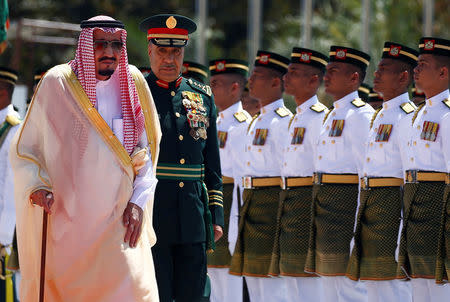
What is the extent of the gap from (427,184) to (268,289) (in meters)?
2.46

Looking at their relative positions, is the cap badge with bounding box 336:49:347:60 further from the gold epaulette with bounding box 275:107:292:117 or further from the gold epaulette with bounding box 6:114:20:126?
the gold epaulette with bounding box 6:114:20:126

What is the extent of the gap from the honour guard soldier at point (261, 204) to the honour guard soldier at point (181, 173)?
2607 millimetres

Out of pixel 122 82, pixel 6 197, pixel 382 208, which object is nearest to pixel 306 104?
pixel 382 208

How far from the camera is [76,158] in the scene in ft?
21.5

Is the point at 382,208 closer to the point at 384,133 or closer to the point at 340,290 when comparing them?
the point at 384,133

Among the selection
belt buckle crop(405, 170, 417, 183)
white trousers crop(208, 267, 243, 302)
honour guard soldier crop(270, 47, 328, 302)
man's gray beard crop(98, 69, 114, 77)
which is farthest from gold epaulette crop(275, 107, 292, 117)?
man's gray beard crop(98, 69, 114, 77)

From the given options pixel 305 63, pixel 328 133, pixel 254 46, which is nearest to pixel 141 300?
pixel 328 133

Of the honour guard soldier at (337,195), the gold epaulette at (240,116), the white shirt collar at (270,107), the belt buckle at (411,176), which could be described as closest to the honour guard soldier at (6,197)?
the gold epaulette at (240,116)

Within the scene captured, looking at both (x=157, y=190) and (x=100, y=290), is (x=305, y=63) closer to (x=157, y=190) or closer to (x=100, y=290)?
(x=157, y=190)

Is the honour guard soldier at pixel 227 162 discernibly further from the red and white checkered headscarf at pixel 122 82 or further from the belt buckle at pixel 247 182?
the red and white checkered headscarf at pixel 122 82

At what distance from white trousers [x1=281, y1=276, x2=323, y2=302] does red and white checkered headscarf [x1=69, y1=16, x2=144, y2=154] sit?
369 cm

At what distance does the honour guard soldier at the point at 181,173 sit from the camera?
743cm

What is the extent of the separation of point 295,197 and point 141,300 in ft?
12.1

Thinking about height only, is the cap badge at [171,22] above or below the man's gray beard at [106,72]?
above
